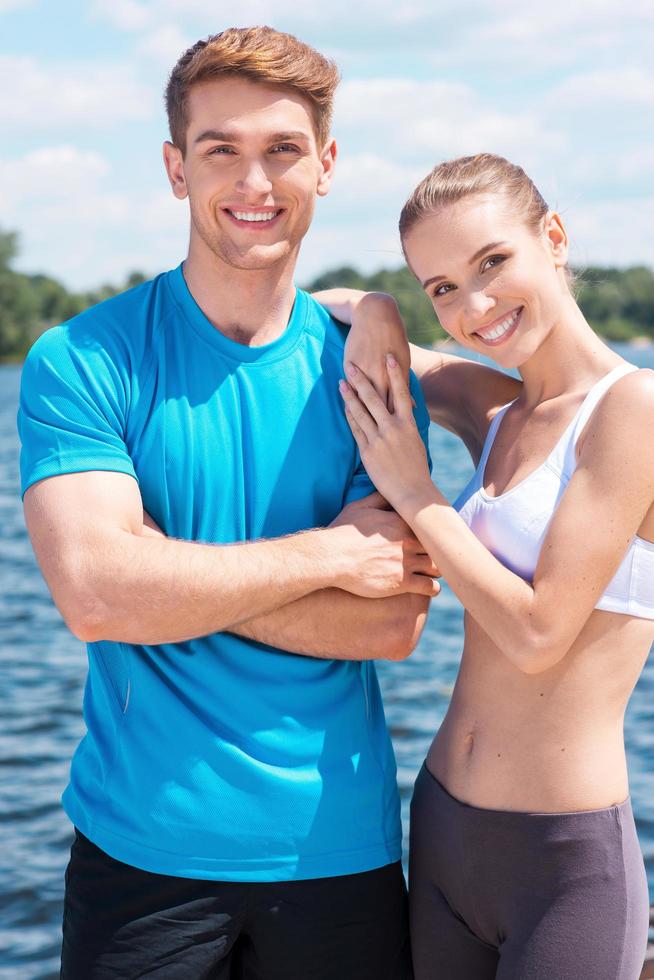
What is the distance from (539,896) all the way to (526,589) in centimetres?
67

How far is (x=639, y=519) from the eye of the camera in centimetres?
251

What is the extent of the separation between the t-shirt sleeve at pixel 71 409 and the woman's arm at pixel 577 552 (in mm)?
792

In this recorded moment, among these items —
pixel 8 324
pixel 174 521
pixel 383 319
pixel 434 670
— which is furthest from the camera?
pixel 8 324

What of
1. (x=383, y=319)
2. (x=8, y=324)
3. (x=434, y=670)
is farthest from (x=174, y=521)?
(x=8, y=324)

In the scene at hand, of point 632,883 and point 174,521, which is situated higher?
point 174,521

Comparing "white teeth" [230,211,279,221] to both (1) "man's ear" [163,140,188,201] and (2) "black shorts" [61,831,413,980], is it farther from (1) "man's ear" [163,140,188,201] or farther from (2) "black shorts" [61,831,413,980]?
(2) "black shorts" [61,831,413,980]

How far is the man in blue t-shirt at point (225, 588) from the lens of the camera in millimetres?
2547

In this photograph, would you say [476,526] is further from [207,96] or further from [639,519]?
[207,96]

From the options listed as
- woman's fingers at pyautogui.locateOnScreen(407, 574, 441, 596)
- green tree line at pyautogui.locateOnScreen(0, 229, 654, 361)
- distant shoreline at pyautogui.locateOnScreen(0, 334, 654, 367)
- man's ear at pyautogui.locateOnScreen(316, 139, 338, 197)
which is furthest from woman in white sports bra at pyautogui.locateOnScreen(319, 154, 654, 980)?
distant shoreline at pyautogui.locateOnScreen(0, 334, 654, 367)

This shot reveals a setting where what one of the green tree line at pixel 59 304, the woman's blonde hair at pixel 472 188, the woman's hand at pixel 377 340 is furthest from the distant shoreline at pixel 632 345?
the woman's blonde hair at pixel 472 188

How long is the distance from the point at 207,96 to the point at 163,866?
174 cm

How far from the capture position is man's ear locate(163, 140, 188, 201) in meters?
2.88

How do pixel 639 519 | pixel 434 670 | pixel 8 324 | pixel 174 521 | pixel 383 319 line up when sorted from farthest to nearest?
pixel 8 324
pixel 434 670
pixel 383 319
pixel 174 521
pixel 639 519

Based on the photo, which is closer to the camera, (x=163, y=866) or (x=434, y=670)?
(x=163, y=866)
